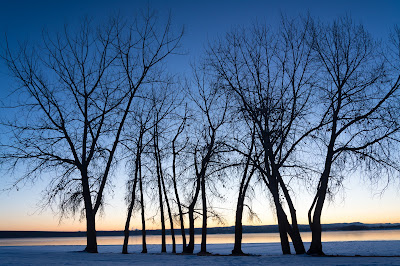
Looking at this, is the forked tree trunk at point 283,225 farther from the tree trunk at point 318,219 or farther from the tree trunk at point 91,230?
the tree trunk at point 91,230

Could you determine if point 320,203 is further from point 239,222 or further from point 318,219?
point 239,222

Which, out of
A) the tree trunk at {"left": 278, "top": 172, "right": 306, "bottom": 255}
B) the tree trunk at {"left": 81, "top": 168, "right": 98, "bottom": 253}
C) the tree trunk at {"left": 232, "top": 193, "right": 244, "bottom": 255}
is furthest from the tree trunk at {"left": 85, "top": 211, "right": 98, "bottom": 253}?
the tree trunk at {"left": 278, "top": 172, "right": 306, "bottom": 255}

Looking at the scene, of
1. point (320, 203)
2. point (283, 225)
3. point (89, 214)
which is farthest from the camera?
point (283, 225)

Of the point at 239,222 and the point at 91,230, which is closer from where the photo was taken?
the point at 91,230

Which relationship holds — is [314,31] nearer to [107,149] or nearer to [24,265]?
[107,149]

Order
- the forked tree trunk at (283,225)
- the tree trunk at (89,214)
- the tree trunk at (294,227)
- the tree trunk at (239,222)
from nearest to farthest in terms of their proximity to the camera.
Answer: the tree trunk at (294,227) → the forked tree trunk at (283,225) → the tree trunk at (89,214) → the tree trunk at (239,222)

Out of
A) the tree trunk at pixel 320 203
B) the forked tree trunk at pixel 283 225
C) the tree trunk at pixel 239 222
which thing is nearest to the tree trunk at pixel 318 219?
the tree trunk at pixel 320 203

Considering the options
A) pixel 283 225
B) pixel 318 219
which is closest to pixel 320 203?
pixel 318 219

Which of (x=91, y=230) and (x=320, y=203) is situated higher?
(x=320, y=203)

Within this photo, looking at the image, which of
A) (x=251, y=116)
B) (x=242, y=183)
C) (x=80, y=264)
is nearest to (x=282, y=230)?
(x=242, y=183)

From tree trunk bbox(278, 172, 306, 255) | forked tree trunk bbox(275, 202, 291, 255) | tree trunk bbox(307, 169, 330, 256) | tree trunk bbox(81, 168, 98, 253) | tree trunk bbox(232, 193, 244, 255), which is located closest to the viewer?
tree trunk bbox(307, 169, 330, 256)

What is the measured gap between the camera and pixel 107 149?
22266 mm

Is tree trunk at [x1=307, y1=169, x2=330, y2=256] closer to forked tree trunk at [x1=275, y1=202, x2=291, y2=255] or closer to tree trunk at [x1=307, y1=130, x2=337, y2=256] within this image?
tree trunk at [x1=307, y1=130, x2=337, y2=256]

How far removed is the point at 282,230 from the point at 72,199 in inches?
463
